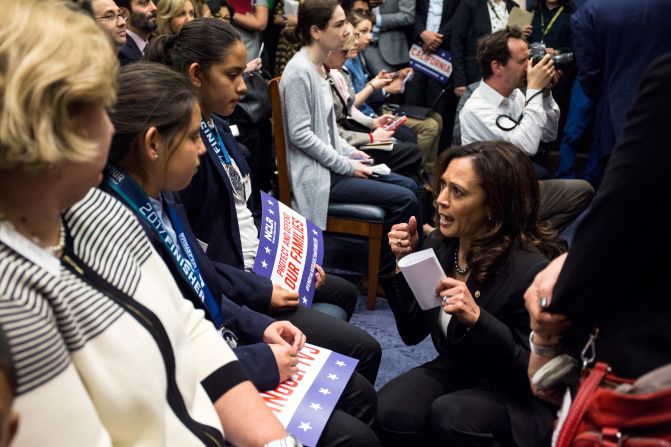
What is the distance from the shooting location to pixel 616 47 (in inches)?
154

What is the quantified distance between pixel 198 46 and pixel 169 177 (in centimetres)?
87

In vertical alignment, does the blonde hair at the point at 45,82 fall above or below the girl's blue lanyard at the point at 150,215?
above

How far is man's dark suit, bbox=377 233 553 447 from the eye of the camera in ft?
6.00

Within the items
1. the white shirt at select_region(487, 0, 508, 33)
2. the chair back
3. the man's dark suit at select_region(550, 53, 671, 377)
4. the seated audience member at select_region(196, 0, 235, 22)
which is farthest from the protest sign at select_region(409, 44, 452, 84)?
the man's dark suit at select_region(550, 53, 671, 377)

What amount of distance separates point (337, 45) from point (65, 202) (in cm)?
278

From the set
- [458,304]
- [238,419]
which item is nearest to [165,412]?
[238,419]

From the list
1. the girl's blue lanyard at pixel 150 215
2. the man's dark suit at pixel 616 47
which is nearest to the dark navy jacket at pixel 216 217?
the girl's blue lanyard at pixel 150 215

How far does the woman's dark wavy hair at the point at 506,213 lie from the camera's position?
1.99m

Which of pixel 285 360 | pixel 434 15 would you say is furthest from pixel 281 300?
pixel 434 15

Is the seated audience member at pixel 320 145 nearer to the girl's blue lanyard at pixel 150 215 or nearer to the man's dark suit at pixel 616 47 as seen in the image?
the man's dark suit at pixel 616 47

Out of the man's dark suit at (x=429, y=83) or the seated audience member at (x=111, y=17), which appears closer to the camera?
the seated audience member at (x=111, y=17)

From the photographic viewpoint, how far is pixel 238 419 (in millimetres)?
1377

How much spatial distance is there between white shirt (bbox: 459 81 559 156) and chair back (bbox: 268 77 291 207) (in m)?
0.89

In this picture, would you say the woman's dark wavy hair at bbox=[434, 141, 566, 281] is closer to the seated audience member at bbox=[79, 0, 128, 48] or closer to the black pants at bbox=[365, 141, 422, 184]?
the seated audience member at bbox=[79, 0, 128, 48]
